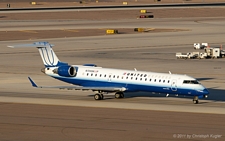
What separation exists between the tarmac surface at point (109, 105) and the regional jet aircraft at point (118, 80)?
1.06m

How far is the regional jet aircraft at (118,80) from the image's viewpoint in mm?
48875

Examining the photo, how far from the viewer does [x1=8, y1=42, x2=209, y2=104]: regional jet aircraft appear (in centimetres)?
Result: 4888

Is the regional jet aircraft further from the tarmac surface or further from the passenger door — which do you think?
the tarmac surface

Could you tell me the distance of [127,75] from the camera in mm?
51562

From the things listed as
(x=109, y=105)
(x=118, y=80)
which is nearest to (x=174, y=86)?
(x=118, y=80)

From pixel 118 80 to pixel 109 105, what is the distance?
305 cm

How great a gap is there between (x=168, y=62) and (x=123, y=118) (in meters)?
37.0

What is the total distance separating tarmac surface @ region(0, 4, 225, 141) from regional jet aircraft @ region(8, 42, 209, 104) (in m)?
1.06

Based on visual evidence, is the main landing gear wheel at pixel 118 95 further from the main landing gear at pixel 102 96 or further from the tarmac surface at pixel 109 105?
the tarmac surface at pixel 109 105

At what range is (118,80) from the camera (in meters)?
51.8

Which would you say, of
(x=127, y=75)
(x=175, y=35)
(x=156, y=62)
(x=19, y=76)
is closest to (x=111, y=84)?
(x=127, y=75)

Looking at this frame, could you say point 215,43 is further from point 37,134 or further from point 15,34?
point 37,134

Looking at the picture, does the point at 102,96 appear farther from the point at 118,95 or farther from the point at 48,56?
the point at 48,56

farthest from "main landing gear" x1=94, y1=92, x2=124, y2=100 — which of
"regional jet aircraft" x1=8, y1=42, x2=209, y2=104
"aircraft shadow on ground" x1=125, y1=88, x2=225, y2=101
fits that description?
"aircraft shadow on ground" x1=125, y1=88, x2=225, y2=101
